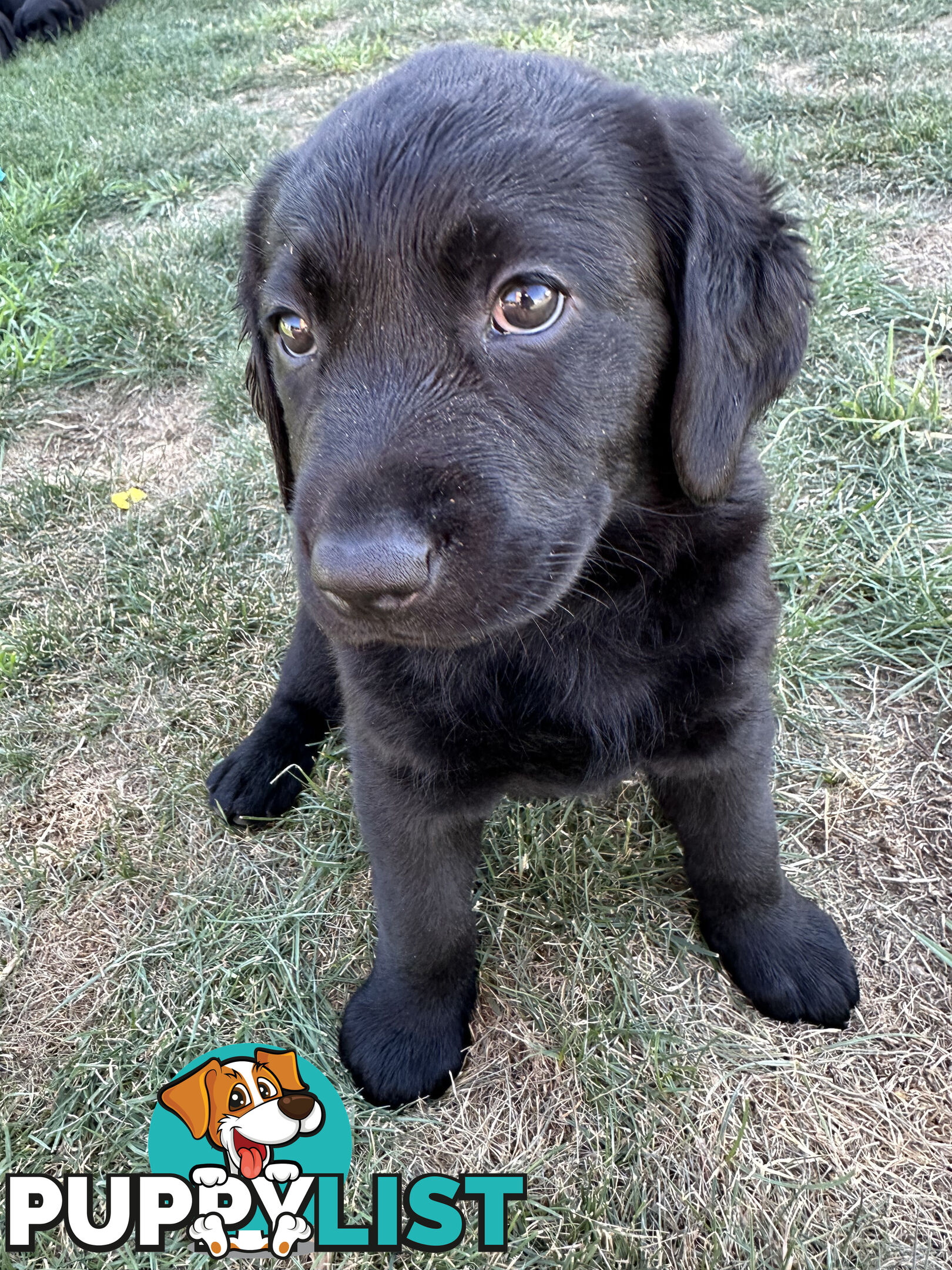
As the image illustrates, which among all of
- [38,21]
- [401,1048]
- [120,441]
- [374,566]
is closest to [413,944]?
[401,1048]

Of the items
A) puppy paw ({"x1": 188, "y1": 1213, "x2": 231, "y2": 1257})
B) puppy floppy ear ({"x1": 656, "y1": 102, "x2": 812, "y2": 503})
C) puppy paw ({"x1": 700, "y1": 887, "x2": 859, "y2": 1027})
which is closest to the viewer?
puppy floppy ear ({"x1": 656, "y1": 102, "x2": 812, "y2": 503})

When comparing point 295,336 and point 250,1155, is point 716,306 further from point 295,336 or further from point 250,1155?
point 250,1155

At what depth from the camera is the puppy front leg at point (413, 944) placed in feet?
5.05

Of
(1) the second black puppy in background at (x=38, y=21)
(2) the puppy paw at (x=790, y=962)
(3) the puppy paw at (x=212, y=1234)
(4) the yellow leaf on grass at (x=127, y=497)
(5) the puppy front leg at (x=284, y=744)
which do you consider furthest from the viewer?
(1) the second black puppy in background at (x=38, y=21)

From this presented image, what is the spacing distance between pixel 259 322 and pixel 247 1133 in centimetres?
137

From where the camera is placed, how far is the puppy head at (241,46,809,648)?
1167 millimetres

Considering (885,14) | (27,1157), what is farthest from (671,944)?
(885,14)

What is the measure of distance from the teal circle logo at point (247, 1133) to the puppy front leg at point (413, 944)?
111mm

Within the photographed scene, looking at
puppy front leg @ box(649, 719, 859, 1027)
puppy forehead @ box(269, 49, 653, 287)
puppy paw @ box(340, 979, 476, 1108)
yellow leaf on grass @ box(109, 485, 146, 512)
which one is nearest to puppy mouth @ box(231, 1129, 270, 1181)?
puppy paw @ box(340, 979, 476, 1108)

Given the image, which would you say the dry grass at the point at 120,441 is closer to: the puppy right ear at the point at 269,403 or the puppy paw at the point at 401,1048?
the puppy right ear at the point at 269,403

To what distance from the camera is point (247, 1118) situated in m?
1.62

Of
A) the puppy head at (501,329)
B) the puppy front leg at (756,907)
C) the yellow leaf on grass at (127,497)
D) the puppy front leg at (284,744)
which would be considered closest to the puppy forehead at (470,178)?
the puppy head at (501,329)

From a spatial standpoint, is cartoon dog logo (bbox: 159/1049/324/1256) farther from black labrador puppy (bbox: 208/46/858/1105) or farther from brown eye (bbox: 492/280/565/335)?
brown eye (bbox: 492/280/565/335)

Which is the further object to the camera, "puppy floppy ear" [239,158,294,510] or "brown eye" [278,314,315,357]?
"puppy floppy ear" [239,158,294,510]
